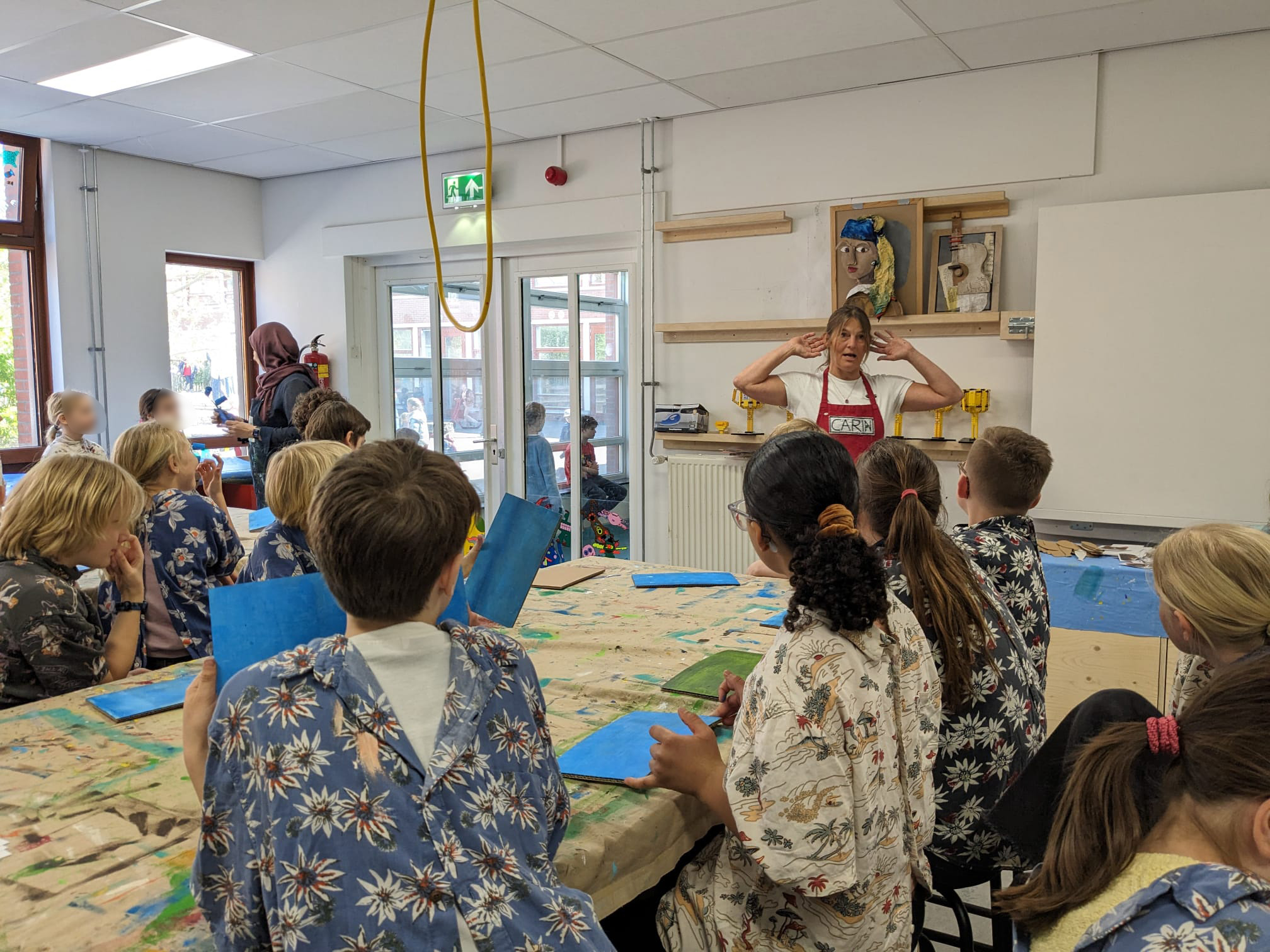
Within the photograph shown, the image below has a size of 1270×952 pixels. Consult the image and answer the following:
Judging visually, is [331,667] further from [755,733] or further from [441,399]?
[441,399]

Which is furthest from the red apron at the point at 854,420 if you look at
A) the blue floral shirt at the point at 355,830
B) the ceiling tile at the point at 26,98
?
the ceiling tile at the point at 26,98

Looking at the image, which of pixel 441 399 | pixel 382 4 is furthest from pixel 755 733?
pixel 441 399

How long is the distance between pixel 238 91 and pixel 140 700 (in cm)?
338

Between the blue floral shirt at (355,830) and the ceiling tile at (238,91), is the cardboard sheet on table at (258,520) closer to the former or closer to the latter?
the ceiling tile at (238,91)

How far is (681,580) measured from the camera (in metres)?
2.58

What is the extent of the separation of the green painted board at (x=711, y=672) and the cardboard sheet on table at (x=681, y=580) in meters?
0.65

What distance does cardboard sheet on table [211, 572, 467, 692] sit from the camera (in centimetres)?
118

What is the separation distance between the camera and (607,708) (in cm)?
162

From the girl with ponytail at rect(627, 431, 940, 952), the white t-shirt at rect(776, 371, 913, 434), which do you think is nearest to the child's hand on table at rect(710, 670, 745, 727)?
the girl with ponytail at rect(627, 431, 940, 952)

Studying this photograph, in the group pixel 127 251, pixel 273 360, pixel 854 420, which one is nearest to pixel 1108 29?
pixel 854 420

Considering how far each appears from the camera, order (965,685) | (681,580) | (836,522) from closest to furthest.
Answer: (836,522) < (965,685) < (681,580)

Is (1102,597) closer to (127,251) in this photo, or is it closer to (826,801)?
(826,801)

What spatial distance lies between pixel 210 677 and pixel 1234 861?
42.4 inches

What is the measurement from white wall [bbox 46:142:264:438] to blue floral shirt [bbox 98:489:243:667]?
3525 mm
